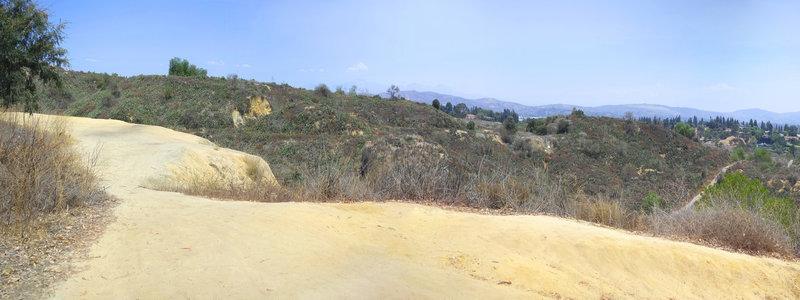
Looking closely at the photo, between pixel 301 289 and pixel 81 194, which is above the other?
pixel 81 194

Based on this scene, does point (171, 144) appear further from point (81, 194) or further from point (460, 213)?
point (460, 213)

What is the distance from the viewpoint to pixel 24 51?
12711 mm

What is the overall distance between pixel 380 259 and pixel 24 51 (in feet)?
45.2

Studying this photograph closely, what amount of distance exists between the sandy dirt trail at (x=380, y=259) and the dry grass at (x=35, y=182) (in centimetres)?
58

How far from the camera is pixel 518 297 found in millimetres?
4141

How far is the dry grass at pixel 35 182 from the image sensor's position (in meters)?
4.66

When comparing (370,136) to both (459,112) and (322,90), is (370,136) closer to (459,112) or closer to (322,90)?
(322,90)

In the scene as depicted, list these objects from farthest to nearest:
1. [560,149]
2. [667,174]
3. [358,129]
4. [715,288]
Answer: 1. [560,149]
2. [667,174]
3. [358,129]
4. [715,288]

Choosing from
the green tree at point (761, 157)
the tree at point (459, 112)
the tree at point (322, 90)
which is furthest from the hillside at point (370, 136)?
the tree at point (459, 112)

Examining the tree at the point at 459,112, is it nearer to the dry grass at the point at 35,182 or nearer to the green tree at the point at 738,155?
the green tree at the point at 738,155

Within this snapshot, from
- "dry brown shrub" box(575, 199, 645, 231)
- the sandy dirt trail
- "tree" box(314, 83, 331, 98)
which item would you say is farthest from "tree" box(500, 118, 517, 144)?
the sandy dirt trail

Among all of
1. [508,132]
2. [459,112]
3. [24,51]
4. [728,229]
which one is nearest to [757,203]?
[728,229]

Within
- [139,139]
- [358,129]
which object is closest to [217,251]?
[139,139]

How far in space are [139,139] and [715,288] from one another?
49.8 feet
